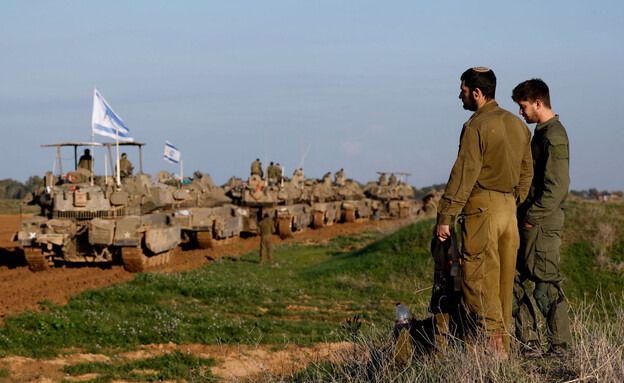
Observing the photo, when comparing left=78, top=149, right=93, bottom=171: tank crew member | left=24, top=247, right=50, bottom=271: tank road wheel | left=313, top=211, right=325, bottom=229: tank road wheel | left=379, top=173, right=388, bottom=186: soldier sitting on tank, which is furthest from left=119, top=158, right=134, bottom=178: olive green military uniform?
left=379, top=173, right=388, bottom=186: soldier sitting on tank

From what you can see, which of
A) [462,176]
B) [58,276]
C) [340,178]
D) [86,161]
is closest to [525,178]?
[462,176]

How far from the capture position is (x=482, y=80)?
5.13 meters

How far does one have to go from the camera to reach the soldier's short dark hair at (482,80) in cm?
512

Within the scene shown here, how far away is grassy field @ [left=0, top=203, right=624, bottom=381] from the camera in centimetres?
484

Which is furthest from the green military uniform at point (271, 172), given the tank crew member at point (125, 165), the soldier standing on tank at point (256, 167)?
the tank crew member at point (125, 165)

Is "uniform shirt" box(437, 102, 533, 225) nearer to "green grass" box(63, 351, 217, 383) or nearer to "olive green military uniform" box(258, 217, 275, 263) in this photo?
"green grass" box(63, 351, 217, 383)

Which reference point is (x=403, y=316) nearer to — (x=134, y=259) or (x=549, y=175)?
(x=549, y=175)

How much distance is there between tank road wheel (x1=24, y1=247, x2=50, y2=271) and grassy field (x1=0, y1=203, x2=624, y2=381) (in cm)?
377

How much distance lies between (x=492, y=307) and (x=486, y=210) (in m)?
0.71

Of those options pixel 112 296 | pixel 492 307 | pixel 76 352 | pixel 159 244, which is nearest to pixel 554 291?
pixel 492 307

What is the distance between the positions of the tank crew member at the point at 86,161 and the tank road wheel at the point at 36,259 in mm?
3307

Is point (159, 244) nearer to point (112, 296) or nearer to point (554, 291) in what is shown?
point (112, 296)

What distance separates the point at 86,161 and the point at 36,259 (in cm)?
366

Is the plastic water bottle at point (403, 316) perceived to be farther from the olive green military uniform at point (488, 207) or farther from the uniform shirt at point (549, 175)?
the uniform shirt at point (549, 175)
